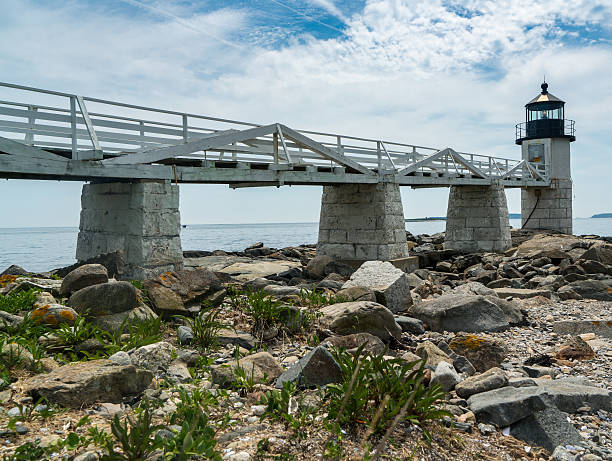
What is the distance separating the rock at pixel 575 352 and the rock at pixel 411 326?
1739 millimetres

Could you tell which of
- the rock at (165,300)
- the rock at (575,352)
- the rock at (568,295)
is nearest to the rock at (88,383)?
the rock at (165,300)

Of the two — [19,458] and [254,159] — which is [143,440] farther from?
[254,159]

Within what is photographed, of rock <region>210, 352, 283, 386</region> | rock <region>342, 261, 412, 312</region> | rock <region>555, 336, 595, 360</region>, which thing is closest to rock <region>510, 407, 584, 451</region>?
rock <region>210, 352, 283, 386</region>

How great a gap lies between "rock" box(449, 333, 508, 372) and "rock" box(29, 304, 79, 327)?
4.49 meters

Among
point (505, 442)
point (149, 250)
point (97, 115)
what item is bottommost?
point (505, 442)

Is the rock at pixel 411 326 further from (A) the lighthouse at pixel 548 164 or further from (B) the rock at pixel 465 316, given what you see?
(A) the lighthouse at pixel 548 164

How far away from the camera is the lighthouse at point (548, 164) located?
96.8ft

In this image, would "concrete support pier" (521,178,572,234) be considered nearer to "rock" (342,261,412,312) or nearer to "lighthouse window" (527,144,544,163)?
"lighthouse window" (527,144,544,163)

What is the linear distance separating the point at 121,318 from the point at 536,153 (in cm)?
3089

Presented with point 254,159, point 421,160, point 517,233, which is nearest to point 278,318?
point 254,159

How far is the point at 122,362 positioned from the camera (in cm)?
406

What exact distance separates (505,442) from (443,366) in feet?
3.43

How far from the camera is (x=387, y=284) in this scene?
7.51 metres

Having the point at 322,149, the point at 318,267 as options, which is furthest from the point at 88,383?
the point at 322,149
